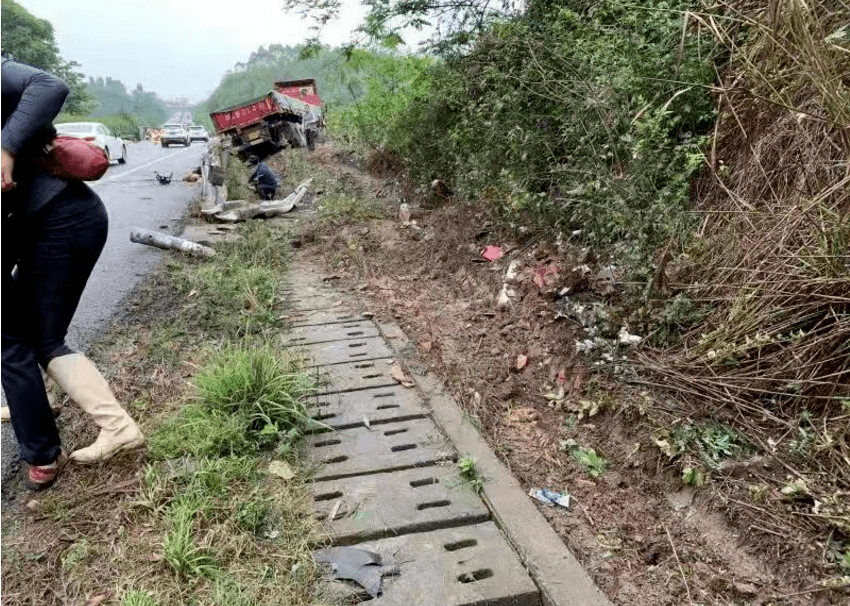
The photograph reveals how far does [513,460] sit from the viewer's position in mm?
2861

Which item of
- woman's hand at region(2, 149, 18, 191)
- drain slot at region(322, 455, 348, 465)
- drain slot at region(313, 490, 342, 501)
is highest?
woman's hand at region(2, 149, 18, 191)

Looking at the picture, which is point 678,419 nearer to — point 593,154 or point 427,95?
point 593,154

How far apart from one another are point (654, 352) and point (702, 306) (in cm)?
37

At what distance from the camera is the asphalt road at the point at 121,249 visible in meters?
4.16

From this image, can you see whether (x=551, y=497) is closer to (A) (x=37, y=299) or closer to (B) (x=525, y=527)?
(B) (x=525, y=527)

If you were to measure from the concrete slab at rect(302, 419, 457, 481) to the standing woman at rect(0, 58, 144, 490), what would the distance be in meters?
0.97

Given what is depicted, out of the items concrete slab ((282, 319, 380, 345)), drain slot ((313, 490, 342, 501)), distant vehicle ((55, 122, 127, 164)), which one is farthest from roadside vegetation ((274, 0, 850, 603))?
distant vehicle ((55, 122, 127, 164))

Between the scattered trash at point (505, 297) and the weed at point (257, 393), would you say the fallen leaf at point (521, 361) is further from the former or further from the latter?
the weed at point (257, 393)

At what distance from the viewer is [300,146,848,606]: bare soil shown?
2.13 meters

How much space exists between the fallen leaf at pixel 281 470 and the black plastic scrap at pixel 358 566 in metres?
0.48

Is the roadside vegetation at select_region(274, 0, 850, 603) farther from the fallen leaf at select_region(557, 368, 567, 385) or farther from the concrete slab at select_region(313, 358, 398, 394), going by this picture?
the concrete slab at select_region(313, 358, 398, 394)

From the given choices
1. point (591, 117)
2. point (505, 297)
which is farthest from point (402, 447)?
point (591, 117)

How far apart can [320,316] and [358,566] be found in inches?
107

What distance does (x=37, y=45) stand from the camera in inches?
1889
